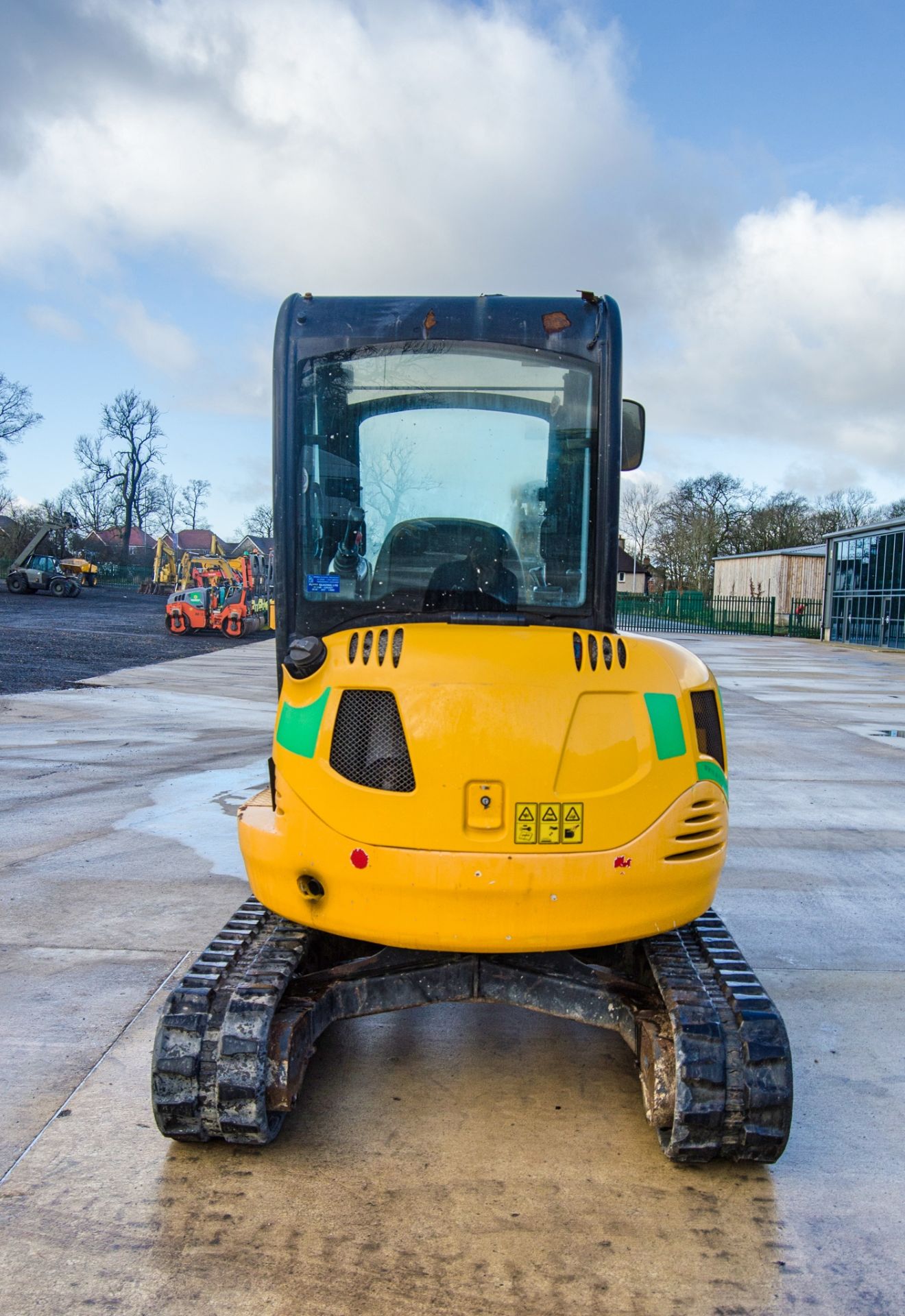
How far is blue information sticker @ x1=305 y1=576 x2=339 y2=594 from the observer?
3641 mm

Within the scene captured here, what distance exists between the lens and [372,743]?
3.07 meters

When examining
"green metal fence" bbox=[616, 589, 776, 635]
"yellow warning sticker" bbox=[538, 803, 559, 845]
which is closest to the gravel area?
"yellow warning sticker" bbox=[538, 803, 559, 845]

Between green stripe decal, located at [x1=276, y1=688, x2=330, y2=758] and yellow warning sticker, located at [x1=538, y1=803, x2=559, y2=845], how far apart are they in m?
0.71

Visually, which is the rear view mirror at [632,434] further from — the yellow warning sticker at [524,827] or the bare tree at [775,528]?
the bare tree at [775,528]

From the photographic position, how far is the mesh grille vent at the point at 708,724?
11.0ft

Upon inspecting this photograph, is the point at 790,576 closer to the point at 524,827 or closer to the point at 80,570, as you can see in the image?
the point at 80,570

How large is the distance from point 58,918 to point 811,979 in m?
3.64

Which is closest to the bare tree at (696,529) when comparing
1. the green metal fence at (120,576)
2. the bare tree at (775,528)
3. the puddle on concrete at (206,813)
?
the bare tree at (775,528)

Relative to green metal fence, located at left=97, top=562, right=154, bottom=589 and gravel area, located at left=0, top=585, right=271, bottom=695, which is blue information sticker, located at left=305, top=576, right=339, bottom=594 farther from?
green metal fence, located at left=97, top=562, right=154, bottom=589

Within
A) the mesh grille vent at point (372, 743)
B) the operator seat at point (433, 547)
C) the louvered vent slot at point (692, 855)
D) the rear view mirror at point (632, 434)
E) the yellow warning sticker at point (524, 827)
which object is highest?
the rear view mirror at point (632, 434)

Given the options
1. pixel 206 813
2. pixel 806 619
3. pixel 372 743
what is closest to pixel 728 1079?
pixel 372 743

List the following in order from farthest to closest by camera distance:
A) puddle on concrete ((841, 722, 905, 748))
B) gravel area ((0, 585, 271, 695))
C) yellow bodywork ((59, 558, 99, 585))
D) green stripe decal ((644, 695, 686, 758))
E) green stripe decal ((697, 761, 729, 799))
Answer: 1. yellow bodywork ((59, 558, 99, 585))
2. gravel area ((0, 585, 271, 695))
3. puddle on concrete ((841, 722, 905, 748))
4. green stripe decal ((697, 761, 729, 799))
5. green stripe decal ((644, 695, 686, 758))

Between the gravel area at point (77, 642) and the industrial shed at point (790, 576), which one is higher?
the industrial shed at point (790, 576)

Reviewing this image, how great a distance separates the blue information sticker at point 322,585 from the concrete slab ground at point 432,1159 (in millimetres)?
1712
